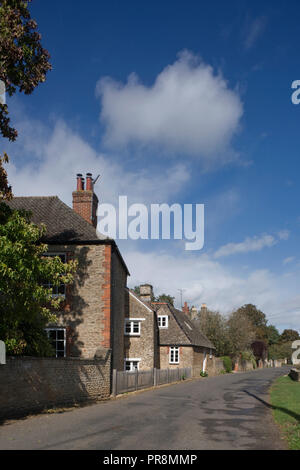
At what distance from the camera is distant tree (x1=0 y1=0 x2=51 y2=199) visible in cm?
1449

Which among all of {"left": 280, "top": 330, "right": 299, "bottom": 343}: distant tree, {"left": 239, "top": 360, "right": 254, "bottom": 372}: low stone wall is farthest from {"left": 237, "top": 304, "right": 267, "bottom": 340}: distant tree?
{"left": 239, "top": 360, "right": 254, "bottom": 372}: low stone wall

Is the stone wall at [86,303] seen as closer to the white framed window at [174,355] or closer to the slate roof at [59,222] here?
the slate roof at [59,222]

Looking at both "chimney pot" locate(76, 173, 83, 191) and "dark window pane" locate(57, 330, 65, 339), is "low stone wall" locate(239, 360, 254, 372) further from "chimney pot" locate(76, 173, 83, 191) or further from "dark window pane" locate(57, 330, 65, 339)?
"dark window pane" locate(57, 330, 65, 339)

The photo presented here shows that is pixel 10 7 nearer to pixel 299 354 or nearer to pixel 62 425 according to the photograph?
pixel 62 425

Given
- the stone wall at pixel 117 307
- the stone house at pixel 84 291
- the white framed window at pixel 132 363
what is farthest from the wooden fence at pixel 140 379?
the white framed window at pixel 132 363

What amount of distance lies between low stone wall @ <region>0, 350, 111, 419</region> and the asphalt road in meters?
0.92

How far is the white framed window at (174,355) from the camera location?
43219 millimetres

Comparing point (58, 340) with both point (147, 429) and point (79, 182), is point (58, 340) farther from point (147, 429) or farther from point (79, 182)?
point (147, 429)

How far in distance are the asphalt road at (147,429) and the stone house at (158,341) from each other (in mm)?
17337

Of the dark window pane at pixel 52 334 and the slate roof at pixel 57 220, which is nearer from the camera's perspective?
the dark window pane at pixel 52 334

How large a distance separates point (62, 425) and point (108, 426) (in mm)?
1337

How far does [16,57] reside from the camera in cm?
1476

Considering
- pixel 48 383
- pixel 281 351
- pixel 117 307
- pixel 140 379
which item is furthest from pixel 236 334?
pixel 281 351

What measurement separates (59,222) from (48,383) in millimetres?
11118
